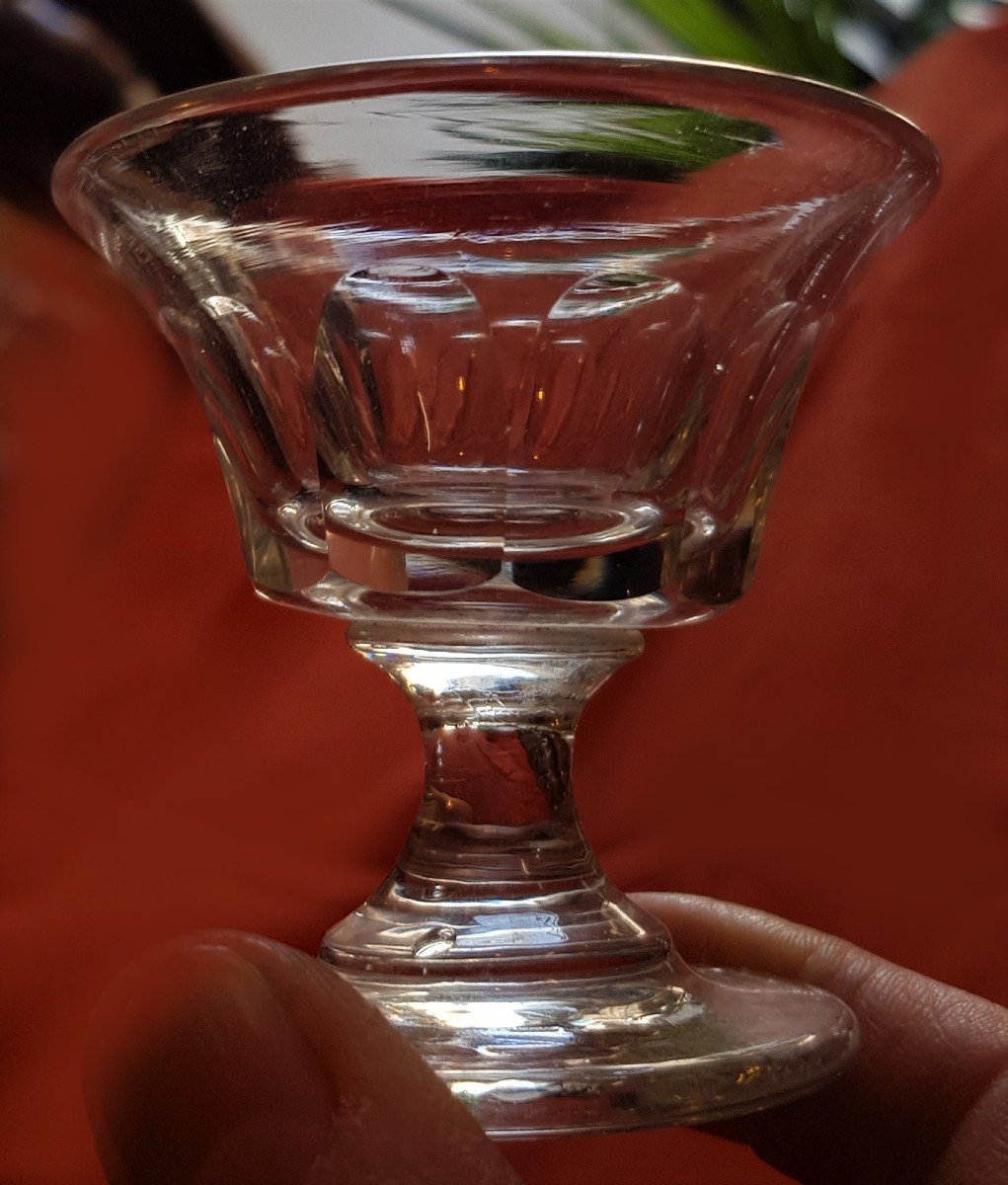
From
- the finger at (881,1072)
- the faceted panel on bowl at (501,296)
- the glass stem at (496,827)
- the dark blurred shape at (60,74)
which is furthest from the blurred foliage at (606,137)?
the dark blurred shape at (60,74)

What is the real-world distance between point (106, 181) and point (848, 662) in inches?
21.8

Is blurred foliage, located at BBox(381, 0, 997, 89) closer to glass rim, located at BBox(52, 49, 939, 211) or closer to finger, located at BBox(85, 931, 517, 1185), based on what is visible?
glass rim, located at BBox(52, 49, 939, 211)

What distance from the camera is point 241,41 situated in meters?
0.80

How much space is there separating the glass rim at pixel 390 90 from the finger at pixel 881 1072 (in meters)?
0.28

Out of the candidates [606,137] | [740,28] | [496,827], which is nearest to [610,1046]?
[496,827]

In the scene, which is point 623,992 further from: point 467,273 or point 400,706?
point 400,706

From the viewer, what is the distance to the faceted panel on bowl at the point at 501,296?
0.22 meters

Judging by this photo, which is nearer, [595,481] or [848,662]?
[595,481]

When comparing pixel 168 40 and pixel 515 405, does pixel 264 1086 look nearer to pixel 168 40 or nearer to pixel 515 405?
pixel 515 405

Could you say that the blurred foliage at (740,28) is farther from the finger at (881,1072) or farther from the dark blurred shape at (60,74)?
the finger at (881,1072)

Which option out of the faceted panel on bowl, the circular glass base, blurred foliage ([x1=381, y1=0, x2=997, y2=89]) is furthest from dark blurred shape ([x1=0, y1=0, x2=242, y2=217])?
the circular glass base

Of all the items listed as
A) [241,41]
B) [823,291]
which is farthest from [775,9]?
[823,291]

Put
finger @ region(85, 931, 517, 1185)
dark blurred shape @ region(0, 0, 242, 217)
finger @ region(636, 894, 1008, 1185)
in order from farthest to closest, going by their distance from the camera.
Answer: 1. dark blurred shape @ region(0, 0, 242, 217)
2. finger @ region(636, 894, 1008, 1185)
3. finger @ region(85, 931, 517, 1185)

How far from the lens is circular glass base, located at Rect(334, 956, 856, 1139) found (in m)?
0.23
